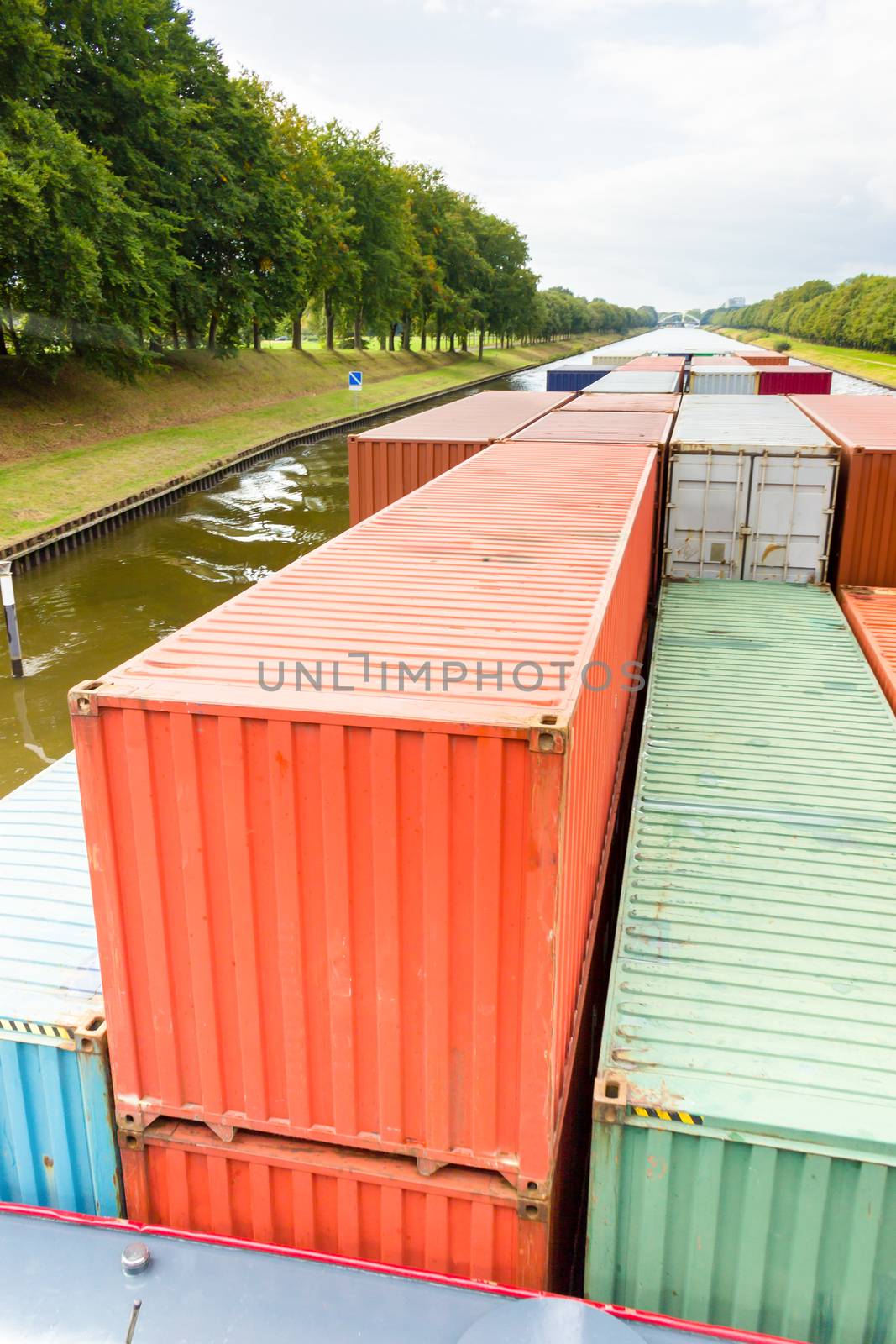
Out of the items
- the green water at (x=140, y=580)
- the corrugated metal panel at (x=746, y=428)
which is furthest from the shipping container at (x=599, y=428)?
the green water at (x=140, y=580)

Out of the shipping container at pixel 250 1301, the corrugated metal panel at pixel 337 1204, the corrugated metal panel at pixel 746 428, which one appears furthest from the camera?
the corrugated metal panel at pixel 746 428

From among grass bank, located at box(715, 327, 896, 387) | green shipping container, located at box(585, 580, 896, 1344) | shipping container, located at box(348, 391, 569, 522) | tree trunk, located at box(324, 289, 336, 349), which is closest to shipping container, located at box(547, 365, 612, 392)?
tree trunk, located at box(324, 289, 336, 349)

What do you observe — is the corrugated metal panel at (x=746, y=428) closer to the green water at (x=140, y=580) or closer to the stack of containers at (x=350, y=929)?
the stack of containers at (x=350, y=929)

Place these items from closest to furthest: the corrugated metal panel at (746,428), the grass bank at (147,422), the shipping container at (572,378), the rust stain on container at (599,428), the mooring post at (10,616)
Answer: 1. the corrugated metal panel at (746,428)
2. the rust stain on container at (599,428)
3. the mooring post at (10,616)
4. the grass bank at (147,422)
5. the shipping container at (572,378)

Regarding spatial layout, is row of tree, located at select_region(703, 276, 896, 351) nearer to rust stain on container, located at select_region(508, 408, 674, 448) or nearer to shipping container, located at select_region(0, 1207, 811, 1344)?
rust stain on container, located at select_region(508, 408, 674, 448)

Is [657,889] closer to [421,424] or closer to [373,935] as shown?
[373,935]

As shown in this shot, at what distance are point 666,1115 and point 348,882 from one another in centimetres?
205

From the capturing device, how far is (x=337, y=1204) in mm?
5449

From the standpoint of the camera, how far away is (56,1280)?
5262 mm

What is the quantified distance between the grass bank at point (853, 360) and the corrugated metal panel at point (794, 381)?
48.7 meters

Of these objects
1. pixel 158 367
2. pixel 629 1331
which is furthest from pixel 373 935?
pixel 158 367

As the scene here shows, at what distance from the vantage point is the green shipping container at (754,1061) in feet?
16.2

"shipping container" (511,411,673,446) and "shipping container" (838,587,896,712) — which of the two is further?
"shipping container" (511,411,673,446)

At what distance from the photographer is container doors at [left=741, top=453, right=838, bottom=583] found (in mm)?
14773
